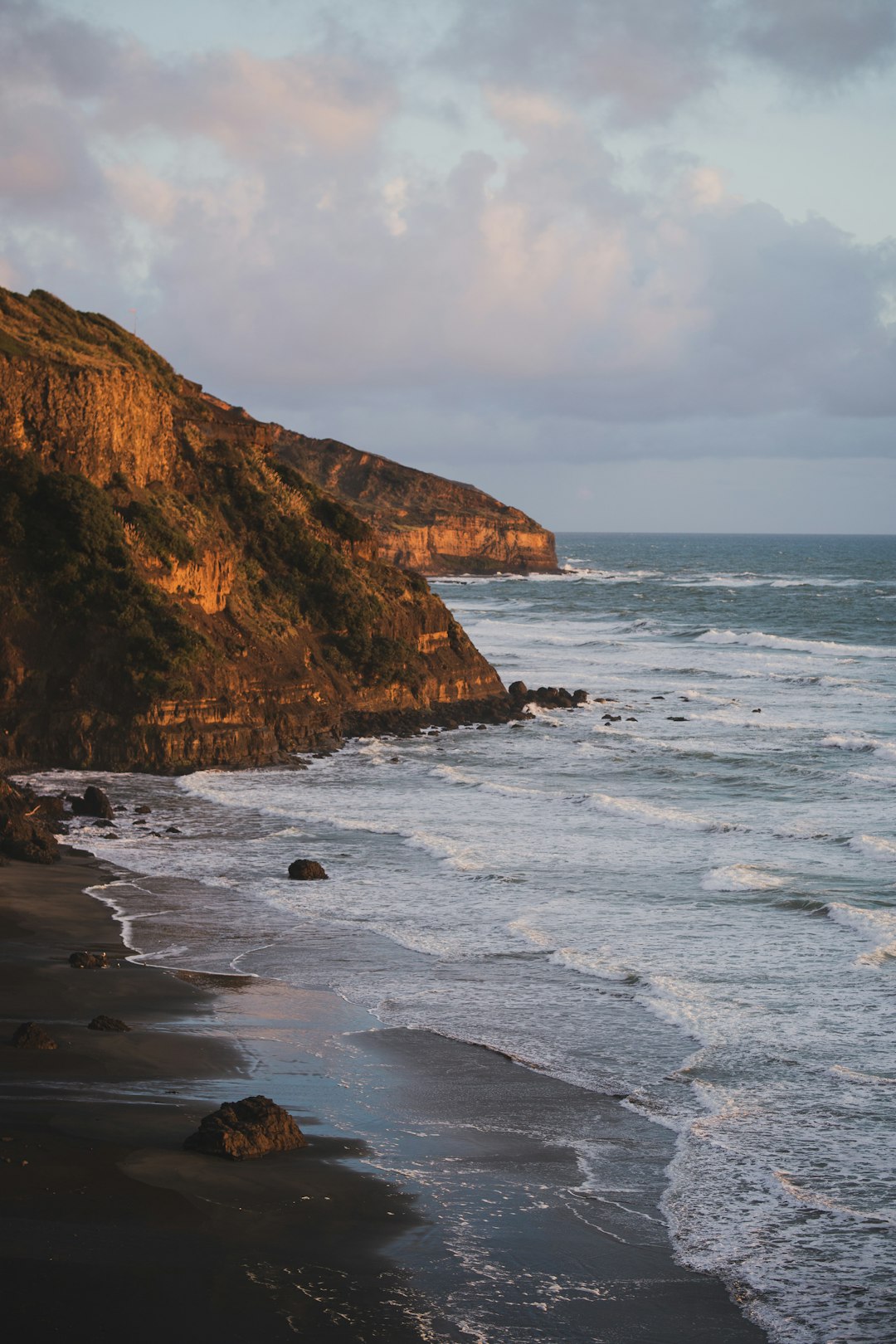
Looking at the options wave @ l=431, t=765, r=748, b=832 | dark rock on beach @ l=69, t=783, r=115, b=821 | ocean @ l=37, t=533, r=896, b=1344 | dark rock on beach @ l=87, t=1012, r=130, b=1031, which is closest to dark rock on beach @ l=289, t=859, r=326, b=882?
ocean @ l=37, t=533, r=896, b=1344

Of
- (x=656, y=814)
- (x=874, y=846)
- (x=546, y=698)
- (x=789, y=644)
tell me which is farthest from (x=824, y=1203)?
(x=789, y=644)

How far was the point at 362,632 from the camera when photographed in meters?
47.3

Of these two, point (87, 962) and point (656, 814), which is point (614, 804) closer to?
point (656, 814)

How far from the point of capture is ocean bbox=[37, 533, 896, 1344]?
1283 centimetres

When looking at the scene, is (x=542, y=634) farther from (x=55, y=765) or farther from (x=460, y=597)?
(x=55, y=765)

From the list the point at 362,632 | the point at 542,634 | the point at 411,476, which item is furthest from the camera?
the point at 411,476

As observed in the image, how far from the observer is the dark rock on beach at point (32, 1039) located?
14969mm

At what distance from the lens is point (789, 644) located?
83125 mm

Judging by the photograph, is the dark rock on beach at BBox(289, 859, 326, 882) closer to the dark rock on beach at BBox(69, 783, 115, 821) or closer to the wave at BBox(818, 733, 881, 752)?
the dark rock on beach at BBox(69, 783, 115, 821)

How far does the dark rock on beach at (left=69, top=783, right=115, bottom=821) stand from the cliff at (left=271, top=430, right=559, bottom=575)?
114 metres

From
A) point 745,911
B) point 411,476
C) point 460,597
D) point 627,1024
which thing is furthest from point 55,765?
point 411,476

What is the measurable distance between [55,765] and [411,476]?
125 meters

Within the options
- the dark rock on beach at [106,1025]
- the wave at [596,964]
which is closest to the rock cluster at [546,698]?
the wave at [596,964]

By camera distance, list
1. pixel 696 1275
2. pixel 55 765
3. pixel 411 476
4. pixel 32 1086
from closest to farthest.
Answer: pixel 696 1275 → pixel 32 1086 → pixel 55 765 → pixel 411 476
